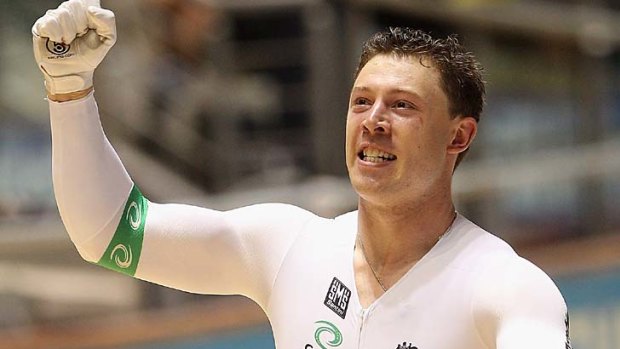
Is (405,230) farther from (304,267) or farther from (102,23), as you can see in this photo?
(102,23)

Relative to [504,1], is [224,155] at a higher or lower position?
lower

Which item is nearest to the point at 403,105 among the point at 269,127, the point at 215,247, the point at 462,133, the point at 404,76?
the point at 404,76

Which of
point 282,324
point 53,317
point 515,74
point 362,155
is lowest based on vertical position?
point 53,317

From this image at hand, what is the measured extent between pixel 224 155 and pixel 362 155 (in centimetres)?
516

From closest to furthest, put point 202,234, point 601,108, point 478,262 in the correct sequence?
point 478,262, point 202,234, point 601,108

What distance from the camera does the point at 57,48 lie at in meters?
3.29

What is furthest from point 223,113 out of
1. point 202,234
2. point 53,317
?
point 202,234

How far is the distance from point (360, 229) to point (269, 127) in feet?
16.9

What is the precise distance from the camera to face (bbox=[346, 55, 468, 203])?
3260mm

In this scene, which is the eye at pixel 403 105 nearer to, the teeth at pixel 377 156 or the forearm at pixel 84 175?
the teeth at pixel 377 156

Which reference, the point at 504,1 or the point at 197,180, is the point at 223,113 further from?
the point at 504,1

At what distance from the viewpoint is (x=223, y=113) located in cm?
841

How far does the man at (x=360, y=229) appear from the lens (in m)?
3.22

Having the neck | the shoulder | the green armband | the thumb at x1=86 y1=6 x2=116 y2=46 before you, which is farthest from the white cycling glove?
the shoulder
